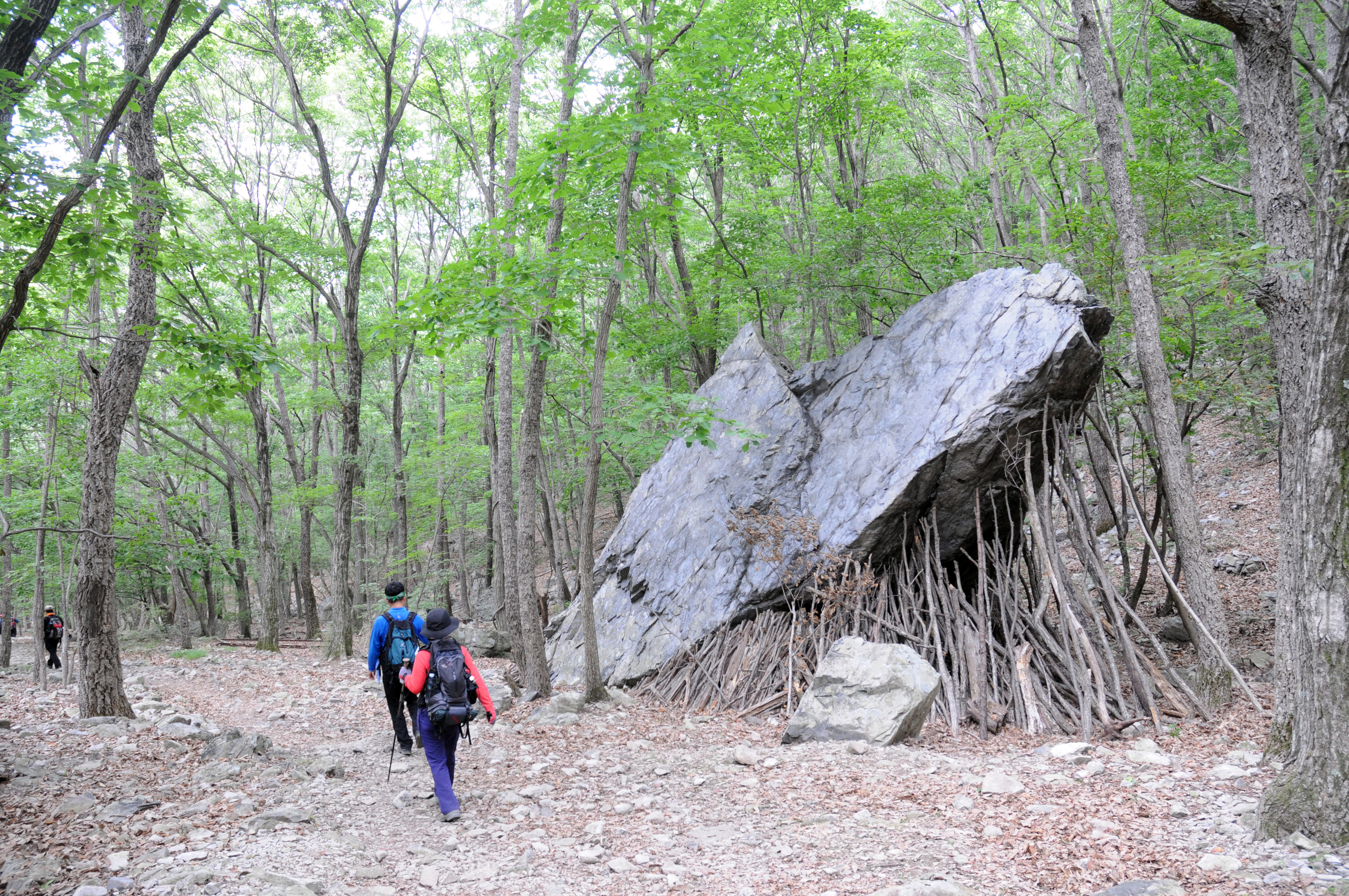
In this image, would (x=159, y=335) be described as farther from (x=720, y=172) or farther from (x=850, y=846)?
(x=720, y=172)

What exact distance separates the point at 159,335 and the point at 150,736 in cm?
337

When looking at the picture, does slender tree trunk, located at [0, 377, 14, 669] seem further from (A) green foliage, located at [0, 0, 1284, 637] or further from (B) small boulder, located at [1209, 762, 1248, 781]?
(B) small boulder, located at [1209, 762, 1248, 781]

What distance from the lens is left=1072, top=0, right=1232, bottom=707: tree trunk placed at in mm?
5812

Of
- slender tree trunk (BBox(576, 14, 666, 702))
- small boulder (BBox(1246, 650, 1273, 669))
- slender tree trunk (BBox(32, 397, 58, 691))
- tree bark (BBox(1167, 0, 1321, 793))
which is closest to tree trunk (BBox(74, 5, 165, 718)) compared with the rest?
slender tree trunk (BBox(32, 397, 58, 691))

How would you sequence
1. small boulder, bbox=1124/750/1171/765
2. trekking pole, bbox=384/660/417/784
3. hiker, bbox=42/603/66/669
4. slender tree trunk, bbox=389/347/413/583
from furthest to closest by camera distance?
slender tree trunk, bbox=389/347/413/583
hiker, bbox=42/603/66/669
trekking pole, bbox=384/660/417/784
small boulder, bbox=1124/750/1171/765

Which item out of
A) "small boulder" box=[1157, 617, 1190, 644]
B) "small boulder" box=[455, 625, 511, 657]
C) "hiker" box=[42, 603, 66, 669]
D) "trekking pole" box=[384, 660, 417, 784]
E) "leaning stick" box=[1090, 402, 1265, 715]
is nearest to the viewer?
"leaning stick" box=[1090, 402, 1265, 715]

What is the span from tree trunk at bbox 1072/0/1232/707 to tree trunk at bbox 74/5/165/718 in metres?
8.18

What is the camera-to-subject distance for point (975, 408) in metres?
6.73

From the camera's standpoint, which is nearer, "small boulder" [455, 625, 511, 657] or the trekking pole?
the trekking pole

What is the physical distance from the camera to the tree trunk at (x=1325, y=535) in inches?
113

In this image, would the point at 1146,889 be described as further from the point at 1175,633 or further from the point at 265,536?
the point at 265,536

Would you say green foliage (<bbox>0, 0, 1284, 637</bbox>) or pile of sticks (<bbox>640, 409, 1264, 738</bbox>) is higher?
green foliage (<bbox>0, 0, 1284, 637</bbox>)

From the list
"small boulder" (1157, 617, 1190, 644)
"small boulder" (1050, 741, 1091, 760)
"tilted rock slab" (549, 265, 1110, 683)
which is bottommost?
"small boulder" (1050, 741, 1091, 760)

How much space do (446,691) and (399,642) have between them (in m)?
1.41
